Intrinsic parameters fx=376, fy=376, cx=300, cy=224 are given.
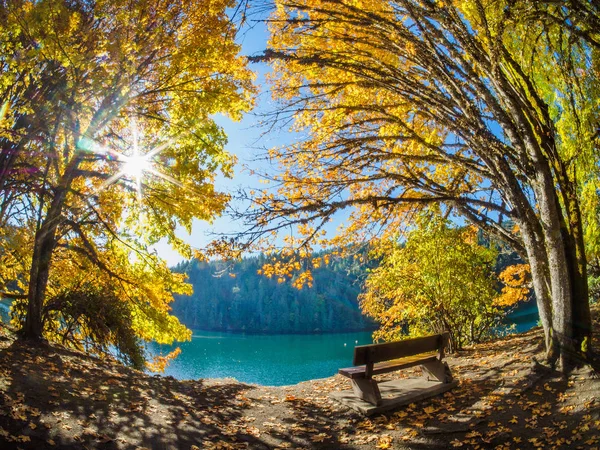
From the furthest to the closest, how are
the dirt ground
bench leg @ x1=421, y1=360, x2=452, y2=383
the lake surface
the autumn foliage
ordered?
1. the lake surface
2. the autumn foliage
3. bench leg @ x1=421, y1=360, x2=452, y2=383
4. the dirt ground

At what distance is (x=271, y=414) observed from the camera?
5.46 meters

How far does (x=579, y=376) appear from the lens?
470 cm

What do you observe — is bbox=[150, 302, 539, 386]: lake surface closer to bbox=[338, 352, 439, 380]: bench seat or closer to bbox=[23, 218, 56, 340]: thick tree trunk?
bbox=[23, 218, 56, 340]: thick tree trunk

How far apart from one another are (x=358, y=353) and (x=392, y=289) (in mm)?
5575

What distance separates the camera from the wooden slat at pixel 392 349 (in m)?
5.25

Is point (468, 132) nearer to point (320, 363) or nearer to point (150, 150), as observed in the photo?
point (150, 150)

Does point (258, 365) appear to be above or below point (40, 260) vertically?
below

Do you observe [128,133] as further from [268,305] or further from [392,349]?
[268,305]

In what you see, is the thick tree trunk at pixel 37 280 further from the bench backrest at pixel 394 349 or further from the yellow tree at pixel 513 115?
the bench backrest at pixel 394 349

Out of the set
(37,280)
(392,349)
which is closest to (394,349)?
(392,349)

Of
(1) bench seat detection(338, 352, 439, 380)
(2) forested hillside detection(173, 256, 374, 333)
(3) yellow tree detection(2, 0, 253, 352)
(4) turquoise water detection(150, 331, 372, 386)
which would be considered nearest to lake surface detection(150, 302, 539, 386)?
(4) turquoise water detection(150, 331, 372, 386)

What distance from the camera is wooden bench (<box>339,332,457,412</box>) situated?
5.24m

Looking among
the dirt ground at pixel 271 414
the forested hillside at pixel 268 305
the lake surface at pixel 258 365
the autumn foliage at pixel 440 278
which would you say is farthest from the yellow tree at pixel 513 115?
the forested hillside at pixel 268 305

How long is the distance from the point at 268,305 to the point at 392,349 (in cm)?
9620
